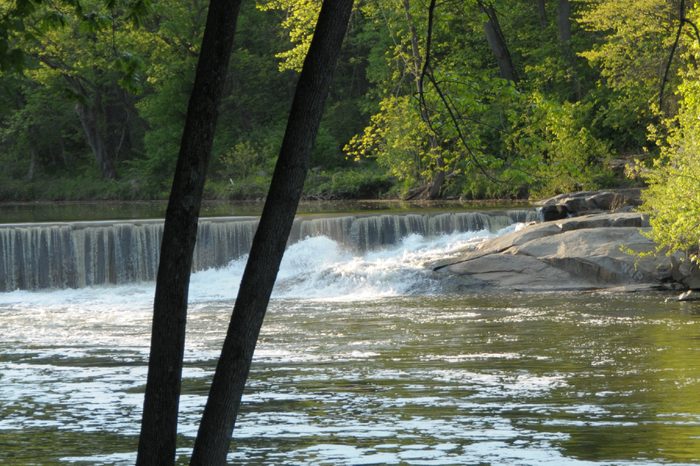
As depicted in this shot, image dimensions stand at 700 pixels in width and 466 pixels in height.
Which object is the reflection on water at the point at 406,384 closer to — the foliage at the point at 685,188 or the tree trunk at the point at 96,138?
the foliage at the point at 685,188

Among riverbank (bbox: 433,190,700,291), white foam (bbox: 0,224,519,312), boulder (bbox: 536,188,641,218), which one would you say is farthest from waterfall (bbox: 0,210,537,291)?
riverbank (bbox: 433,190,700,291)

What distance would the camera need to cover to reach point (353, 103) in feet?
156

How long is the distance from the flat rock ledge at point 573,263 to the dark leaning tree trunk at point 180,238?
15.7 m

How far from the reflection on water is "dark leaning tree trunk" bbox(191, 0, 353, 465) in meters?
4.43

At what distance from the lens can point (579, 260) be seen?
21125 mm

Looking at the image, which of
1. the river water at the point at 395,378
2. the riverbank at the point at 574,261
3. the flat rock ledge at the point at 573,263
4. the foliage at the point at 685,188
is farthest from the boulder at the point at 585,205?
the foliage at the point at 685,188

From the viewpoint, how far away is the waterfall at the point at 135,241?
25.5 meters

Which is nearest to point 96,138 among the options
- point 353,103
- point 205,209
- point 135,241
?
point 353,103

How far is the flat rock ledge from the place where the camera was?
20.6m

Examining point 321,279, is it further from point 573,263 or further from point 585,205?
point 585,205

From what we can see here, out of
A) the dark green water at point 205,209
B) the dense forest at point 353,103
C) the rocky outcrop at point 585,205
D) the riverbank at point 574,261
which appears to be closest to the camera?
the riverbank at point 574,261

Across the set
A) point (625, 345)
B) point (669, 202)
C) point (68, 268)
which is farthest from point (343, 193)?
point (625, 345)

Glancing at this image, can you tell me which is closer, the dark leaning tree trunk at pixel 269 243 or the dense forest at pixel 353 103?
the dark leaning tree trunk at pixel 269 243

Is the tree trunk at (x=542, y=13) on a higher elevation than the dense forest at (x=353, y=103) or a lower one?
higher
